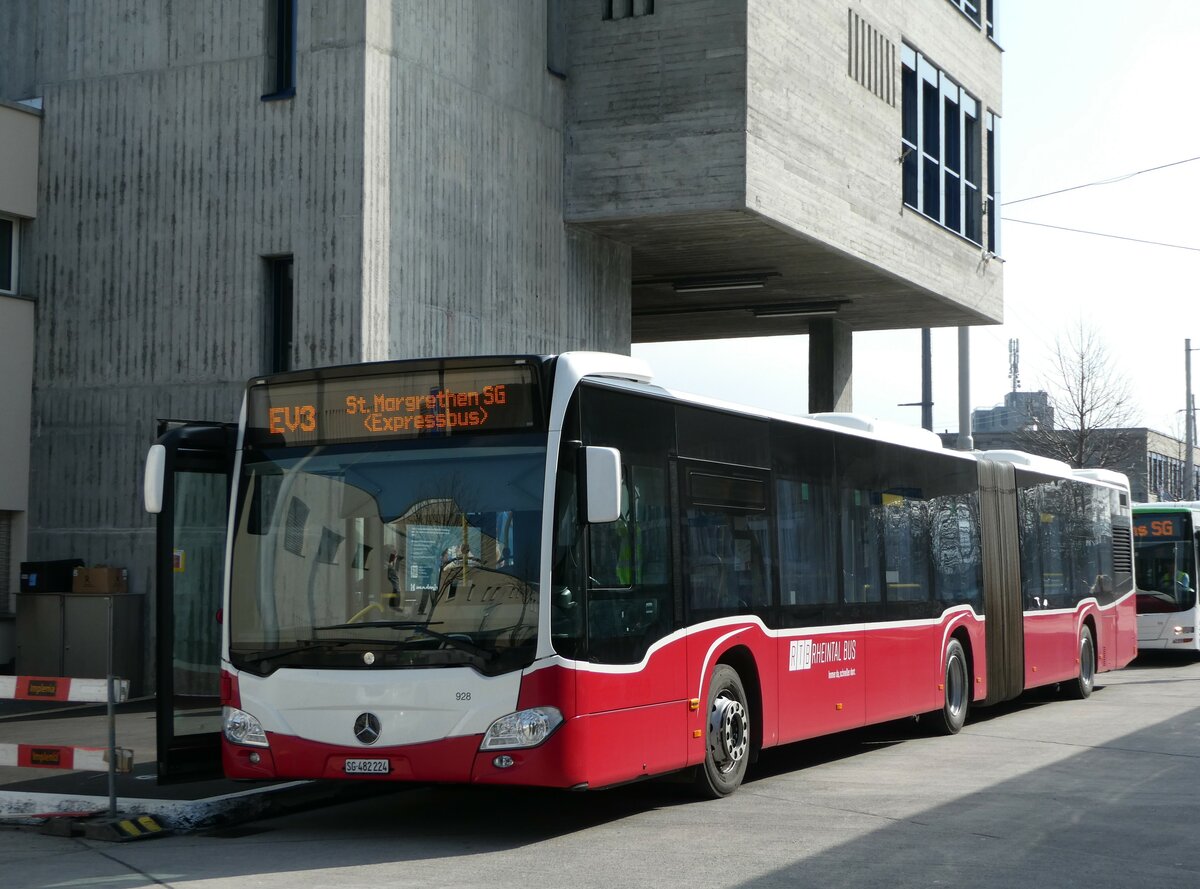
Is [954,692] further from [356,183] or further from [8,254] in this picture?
[8,254]

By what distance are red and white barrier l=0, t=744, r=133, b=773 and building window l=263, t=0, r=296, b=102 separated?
10.0 metres

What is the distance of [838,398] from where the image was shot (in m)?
29.7

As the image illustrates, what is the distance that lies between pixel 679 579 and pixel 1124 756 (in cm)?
549

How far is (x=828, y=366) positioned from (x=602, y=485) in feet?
69.6

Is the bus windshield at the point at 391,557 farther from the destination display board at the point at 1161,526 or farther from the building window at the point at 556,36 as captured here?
the destination display board at the point at 1161,526

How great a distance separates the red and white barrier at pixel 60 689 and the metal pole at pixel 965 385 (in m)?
23.6

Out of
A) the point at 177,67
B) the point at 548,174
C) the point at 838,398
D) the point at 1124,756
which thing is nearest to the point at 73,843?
the point at 1124,756

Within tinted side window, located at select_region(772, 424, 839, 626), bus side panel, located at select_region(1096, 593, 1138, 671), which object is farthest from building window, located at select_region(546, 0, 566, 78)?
bus side panel, located at select_region(1096, 593, 1138, 671)

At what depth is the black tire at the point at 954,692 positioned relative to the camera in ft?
54.0

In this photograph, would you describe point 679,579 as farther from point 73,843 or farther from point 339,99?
point 339,99

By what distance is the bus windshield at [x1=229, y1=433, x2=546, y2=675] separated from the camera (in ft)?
31.0

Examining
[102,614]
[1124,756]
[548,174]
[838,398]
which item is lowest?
[1124,756]

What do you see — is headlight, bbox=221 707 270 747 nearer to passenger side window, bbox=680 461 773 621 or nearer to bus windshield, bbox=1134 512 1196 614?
passenger side window, bbox=680 461 773 621

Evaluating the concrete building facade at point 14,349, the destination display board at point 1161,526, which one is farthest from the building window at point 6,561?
the destination display board at point 1161,526
